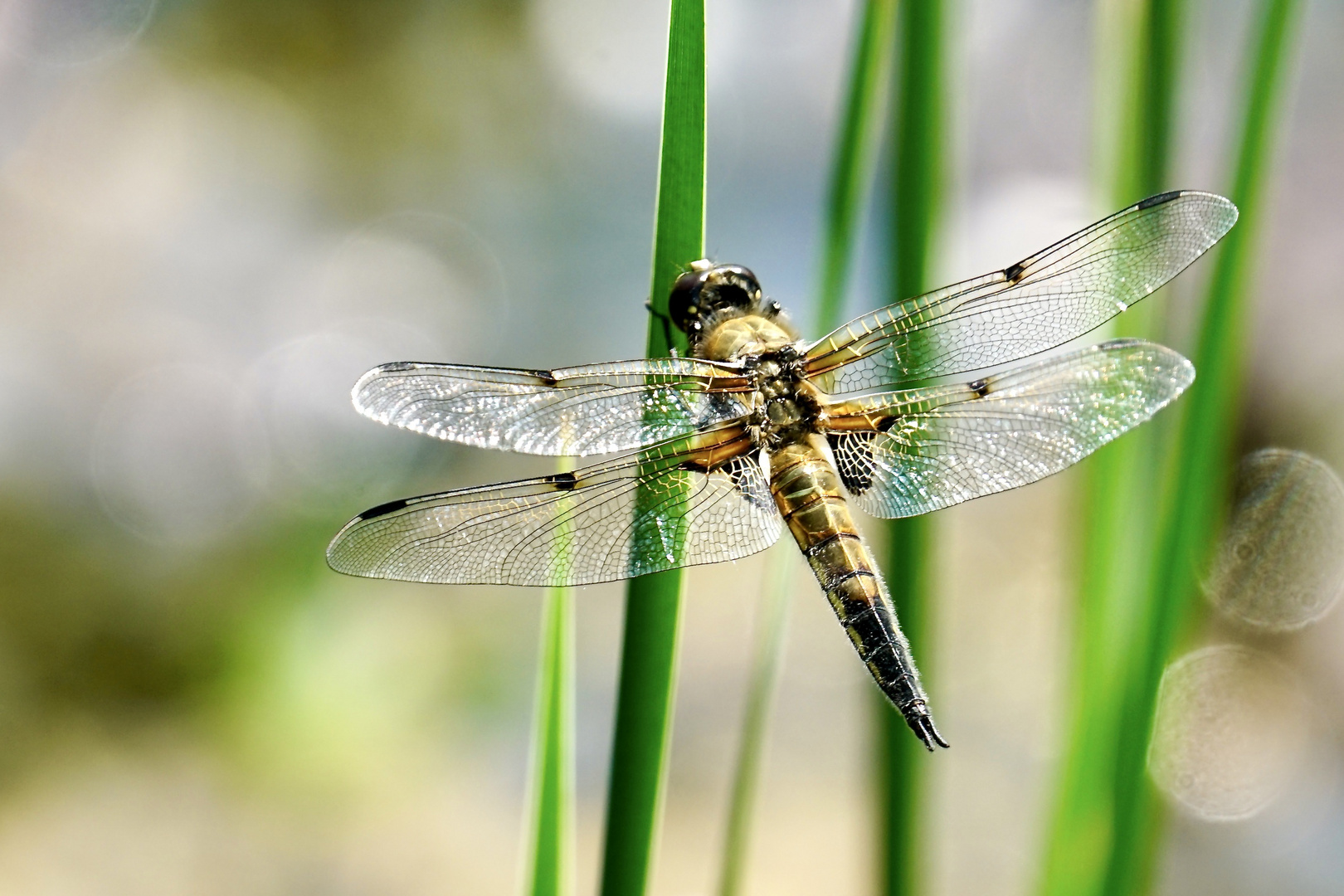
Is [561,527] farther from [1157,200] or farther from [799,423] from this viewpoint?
[1157,200]

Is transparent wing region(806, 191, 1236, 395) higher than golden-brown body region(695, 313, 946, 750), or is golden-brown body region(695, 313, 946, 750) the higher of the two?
transparent wing region(806, 191, 1236, 395)

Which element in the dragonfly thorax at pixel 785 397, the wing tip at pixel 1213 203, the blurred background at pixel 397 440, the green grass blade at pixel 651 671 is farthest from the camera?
the blurred background at pixel 397 440

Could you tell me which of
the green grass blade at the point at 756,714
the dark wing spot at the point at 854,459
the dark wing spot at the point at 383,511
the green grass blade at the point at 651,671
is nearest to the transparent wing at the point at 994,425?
the dark wing spot at the point at 854,459

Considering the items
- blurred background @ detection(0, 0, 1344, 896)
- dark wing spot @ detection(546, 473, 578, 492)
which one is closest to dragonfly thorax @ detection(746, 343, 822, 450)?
dark wing spot @ detection(546, 473, 578, 492)

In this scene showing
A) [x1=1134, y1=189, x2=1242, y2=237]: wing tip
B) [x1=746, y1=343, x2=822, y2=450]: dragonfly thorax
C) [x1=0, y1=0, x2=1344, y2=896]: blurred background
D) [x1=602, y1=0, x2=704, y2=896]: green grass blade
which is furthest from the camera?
[x1=0, y1=0, x2=1344, y2=896]: blurred background

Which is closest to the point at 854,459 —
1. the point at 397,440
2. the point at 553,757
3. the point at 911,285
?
the point at 911,285

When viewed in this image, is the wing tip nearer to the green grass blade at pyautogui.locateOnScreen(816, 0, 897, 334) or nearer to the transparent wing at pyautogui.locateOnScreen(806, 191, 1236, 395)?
the transparent wing at pyautogui.locateOnScreen(806, 191, 1236, 395)

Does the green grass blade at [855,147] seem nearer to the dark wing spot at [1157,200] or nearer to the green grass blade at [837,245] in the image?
the green grass blade at [837,245]
